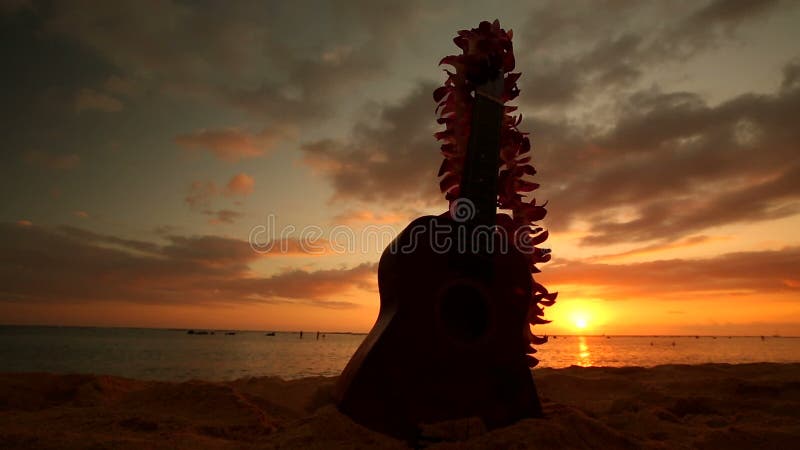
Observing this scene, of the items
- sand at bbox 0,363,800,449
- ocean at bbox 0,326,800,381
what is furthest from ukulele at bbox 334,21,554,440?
ocean at bbox 0,326,800,381

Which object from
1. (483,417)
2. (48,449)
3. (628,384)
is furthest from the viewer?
(628,384)

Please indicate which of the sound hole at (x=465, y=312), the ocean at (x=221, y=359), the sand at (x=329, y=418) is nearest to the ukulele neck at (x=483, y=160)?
the sound hole at (x=465, y=312)

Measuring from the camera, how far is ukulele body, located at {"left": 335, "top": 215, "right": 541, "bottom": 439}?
222 cm

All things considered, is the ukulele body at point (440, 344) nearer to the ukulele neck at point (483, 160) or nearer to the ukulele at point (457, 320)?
the ukulele at point (457, 320)

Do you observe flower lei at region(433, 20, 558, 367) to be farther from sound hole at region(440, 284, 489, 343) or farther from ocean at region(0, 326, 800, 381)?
ocean at region(0, 326, 800, 381)

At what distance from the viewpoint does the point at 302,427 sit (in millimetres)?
2289

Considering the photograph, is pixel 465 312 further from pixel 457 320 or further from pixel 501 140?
pixel 501 140

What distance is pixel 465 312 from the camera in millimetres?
2730

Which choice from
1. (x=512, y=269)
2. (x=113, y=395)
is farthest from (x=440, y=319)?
(x=113, y=395)

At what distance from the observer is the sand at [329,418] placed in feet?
6.93

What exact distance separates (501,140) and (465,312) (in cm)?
127

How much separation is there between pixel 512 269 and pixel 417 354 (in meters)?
0.86

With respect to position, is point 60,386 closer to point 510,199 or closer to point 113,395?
point 113,395

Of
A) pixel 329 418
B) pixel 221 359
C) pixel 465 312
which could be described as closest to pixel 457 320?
pixel 465 312
